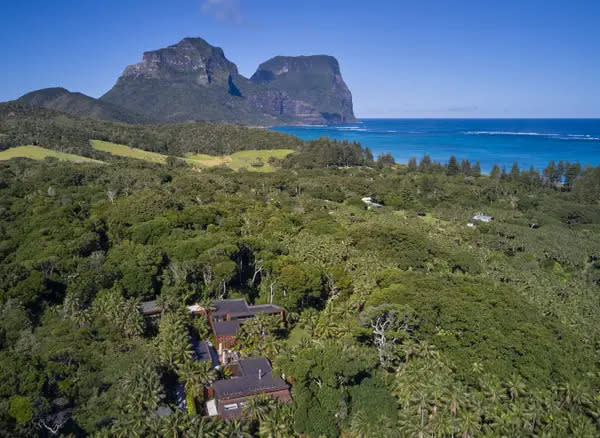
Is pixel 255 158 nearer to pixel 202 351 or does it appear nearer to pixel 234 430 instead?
pixel 202 351

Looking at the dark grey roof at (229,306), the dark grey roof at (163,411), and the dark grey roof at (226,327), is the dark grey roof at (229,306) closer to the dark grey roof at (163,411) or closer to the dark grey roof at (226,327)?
the dark grey roof at (226,327)

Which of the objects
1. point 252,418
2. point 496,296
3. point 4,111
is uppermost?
point 4,111

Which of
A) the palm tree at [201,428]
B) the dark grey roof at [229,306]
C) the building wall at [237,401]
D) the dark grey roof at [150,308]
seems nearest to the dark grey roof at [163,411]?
the palm tree at [201,428]

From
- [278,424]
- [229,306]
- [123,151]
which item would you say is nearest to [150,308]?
[229,306]

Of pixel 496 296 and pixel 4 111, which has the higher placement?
pixel 4 111

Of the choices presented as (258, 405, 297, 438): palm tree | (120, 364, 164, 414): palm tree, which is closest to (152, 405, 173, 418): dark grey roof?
(120, 364, 164, 414): palm tree

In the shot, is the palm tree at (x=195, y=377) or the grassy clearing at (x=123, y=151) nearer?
the palm tree at (x=195, y=377)

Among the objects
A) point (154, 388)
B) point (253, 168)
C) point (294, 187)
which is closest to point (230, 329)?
point (154, 388)

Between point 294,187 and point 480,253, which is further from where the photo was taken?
point 294,187

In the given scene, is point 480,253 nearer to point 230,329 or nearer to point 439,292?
point 439,292
